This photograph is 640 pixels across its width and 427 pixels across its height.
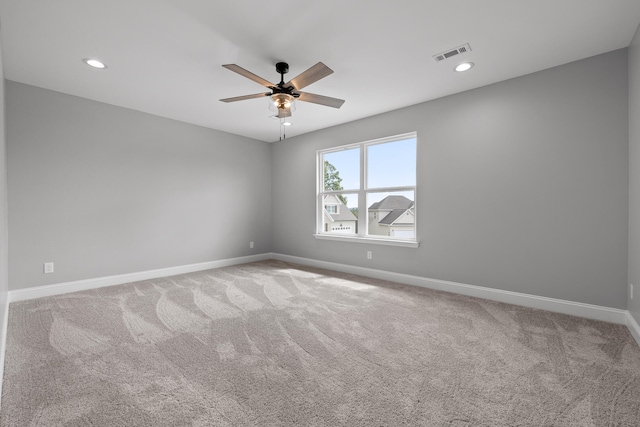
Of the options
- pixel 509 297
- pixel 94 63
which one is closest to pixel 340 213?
pixel 509 297

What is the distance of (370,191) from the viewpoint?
4531mm

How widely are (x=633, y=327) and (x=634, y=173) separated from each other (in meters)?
1.31

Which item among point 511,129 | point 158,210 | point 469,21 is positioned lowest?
point 158,210

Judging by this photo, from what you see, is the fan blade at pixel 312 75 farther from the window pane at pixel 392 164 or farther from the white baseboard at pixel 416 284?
the white baseboard at pixel 416 284

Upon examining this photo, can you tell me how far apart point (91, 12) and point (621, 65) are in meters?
4.55

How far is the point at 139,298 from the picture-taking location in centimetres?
331

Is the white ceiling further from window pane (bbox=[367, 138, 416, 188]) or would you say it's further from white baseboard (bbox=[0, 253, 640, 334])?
white baseboard (bbox=[0, 253, 640, 334])

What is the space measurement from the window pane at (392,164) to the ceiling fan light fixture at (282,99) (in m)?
2.05

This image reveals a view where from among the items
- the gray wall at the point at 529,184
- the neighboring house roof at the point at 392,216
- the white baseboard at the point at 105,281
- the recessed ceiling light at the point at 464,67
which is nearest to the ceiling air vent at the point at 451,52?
the recessed ceiling light at the point at 464,67

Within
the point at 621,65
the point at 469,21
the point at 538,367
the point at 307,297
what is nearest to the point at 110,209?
the point at 307,297

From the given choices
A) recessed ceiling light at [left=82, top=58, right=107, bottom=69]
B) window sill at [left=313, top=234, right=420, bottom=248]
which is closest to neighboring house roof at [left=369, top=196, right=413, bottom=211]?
window sill at [left=313, top=234, right=420, bottom=248]

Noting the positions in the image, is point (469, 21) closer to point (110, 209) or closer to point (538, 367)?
point (538, 367)

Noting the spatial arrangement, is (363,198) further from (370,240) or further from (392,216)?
(370,240)

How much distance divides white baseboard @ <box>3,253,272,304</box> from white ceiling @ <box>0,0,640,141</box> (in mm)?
2443
